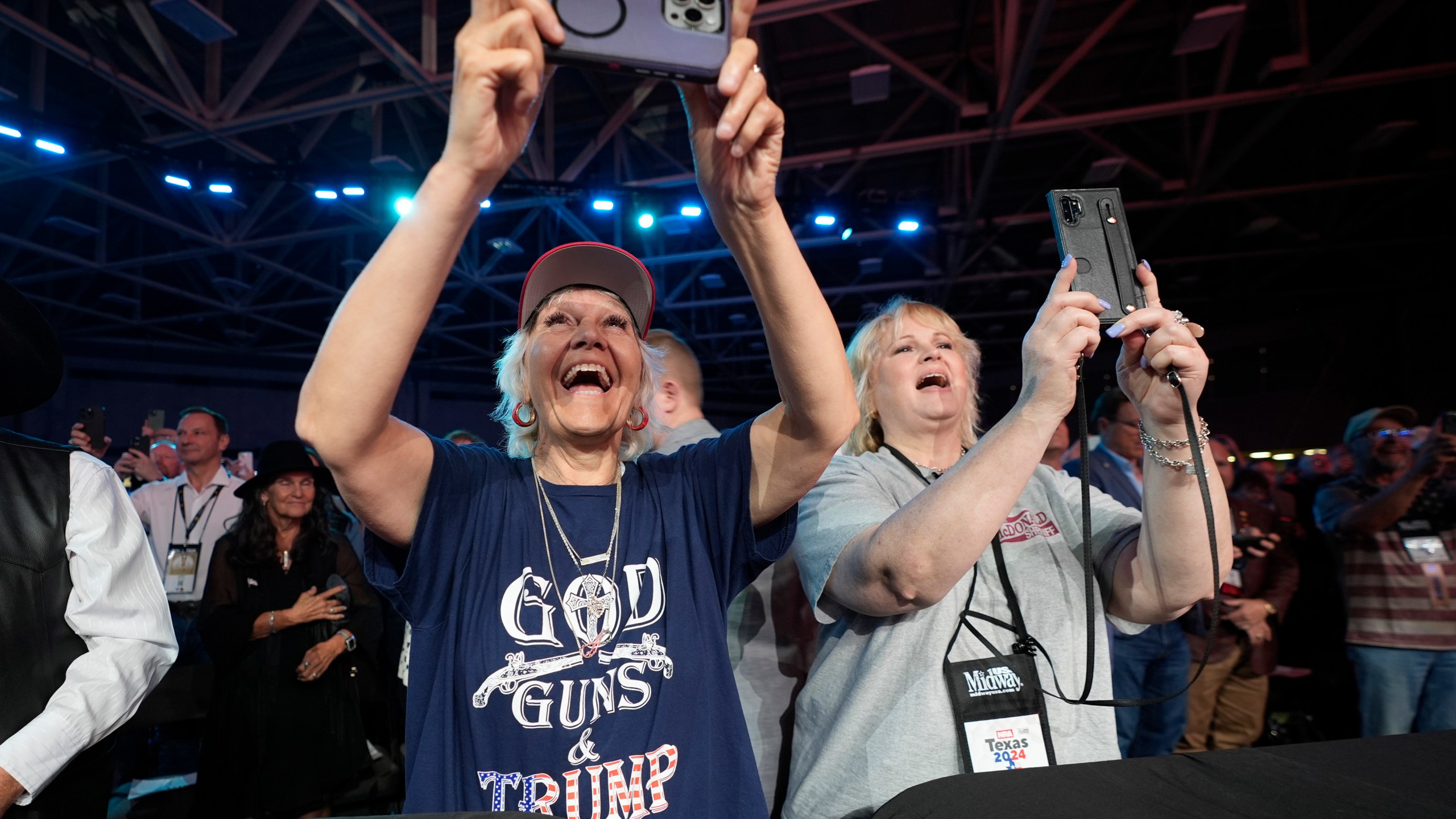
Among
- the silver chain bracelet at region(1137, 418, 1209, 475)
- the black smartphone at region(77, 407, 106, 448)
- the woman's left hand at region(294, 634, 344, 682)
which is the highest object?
the black smartphone at region(77, 407, 106, 448)

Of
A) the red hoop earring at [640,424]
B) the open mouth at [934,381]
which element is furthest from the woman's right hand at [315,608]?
the open mouth at [934,381]

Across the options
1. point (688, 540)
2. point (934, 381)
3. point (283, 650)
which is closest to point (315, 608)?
point (283, 650)

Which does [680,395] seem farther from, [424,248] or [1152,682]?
[1152,682]

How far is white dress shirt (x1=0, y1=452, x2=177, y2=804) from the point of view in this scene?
4.61 ft

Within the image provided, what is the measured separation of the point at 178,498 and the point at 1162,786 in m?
5.25

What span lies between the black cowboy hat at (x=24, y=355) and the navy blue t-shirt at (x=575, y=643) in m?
0.97

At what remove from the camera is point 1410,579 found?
10.8 feet

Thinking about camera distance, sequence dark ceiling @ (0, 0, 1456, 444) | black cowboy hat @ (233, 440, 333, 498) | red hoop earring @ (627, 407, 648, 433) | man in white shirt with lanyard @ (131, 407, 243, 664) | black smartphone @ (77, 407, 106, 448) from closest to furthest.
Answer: red hoop earring @ (627, 407, 648, 433)
black cowboy hat @ (233, 440, 333, 498)
man in white shirt with lanyard @ (131, 407, 243, 664)
black smartphone @ (77, 407, 106, 448)
dark ceiling @ (0, 0, 1456, 444)

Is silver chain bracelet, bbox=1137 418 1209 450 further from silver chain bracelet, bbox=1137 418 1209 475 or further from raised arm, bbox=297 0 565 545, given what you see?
raised arm, bbox=297 0 565 545

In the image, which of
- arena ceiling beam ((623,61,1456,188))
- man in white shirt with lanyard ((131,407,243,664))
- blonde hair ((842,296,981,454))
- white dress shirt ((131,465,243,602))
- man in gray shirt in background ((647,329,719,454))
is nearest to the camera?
blonde hair ((842,296,981,454))

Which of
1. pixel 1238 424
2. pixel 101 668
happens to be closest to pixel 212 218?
pixel 101 668

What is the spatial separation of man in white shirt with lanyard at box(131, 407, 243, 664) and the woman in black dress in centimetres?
98

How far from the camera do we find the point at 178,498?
14.6 feet

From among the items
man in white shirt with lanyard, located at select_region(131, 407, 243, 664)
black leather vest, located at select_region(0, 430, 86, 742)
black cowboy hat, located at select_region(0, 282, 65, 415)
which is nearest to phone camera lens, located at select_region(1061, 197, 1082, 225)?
black cowboy hat, located at select_region(0, 282, 65, 415)
